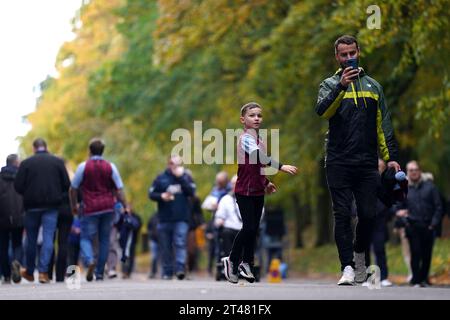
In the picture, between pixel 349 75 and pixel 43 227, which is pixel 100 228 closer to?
pixel 43 227

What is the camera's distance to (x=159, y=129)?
40.4 metres

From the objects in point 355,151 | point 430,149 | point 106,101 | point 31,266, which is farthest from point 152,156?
point 355,151

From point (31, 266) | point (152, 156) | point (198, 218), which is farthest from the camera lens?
point (152, 156)

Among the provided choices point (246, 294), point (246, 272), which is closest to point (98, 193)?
point (246, 272)

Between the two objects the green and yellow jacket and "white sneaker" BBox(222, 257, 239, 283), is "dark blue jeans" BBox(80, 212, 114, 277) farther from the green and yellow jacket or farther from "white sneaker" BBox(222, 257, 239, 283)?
the green and yellow jacket

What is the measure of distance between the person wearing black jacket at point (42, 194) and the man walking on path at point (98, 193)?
252 mm

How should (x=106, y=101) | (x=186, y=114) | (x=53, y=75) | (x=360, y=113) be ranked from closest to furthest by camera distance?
(x=360, y=113), (x=186, y=114), (x=106, y=101), (x=53, y=75)

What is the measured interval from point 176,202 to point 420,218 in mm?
3931

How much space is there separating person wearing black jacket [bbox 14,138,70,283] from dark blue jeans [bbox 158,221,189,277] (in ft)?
10.2

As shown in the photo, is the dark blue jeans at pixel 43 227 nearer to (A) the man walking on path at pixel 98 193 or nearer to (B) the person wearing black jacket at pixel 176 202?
(A) the man walking on path at pixel 98 193

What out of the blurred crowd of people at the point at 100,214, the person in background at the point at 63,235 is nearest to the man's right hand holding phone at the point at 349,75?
the blurred crowd of people at the point at 100,214
